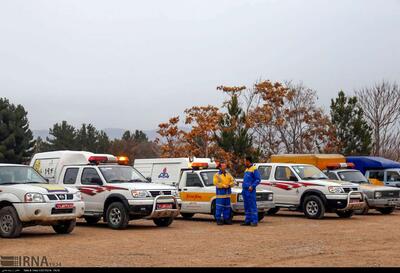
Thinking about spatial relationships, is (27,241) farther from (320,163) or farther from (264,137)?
(264,137)

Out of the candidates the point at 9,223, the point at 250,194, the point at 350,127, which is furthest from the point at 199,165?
the point at 350,127

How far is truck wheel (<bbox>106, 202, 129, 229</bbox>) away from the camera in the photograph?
51.1 feet

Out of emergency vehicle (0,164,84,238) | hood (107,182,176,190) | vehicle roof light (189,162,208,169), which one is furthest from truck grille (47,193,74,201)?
vehicle roof light (189,162,208,169)

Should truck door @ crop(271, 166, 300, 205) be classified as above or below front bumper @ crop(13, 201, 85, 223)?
above

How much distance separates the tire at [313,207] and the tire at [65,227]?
8.04m

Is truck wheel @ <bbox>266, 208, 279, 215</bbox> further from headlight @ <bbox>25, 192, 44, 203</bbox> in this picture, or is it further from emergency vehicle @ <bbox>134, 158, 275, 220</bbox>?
headlight @ <bbox>25, 192, 44, 203</bbox>

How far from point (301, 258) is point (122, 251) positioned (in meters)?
3.22

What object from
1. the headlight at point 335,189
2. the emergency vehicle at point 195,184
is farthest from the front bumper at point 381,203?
the emergency vehicle at point 195,184

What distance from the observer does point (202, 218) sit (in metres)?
20.2

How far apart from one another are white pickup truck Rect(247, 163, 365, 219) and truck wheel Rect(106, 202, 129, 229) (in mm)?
6332

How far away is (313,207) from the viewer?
19.4 metres

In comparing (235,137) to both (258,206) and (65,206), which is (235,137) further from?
(65,206)

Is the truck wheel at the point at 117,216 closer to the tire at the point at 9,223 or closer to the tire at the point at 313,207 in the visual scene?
the tire at the point at 9,223
